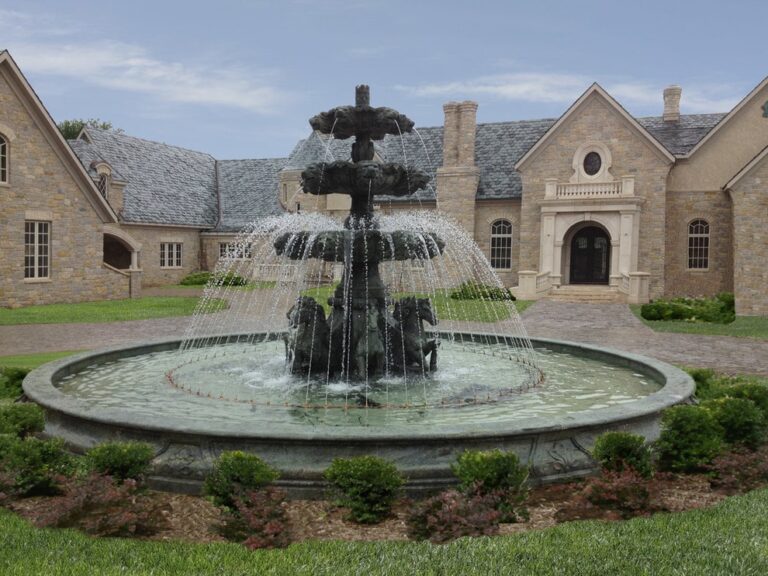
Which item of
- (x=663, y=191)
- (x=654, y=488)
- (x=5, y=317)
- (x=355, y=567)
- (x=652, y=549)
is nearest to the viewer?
(x=355, y=567)

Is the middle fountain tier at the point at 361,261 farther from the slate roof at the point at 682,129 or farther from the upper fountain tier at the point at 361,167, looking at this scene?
the slate roof at the point at 682,129

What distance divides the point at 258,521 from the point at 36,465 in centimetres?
256

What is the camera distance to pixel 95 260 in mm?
31594

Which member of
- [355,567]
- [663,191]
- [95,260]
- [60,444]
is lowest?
[355,567]

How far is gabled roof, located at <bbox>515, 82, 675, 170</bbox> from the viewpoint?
35.0 meters

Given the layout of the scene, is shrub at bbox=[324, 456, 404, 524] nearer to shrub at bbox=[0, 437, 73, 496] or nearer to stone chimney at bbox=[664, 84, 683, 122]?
shrub at bbox=[0, 437, 73, 496]

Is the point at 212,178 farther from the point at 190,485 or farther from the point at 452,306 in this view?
the point at 190,485

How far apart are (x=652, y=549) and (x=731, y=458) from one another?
2507 millimetres

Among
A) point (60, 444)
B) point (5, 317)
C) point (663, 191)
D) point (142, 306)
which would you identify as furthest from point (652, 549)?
point (663, 191)

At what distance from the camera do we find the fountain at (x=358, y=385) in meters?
6.91

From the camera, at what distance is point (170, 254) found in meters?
42.5

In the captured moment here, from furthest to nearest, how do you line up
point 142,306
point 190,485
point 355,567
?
point 142,306, point 190,485, point 355,567

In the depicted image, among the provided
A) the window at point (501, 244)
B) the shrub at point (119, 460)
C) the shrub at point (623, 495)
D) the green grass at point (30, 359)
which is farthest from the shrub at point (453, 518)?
the window at point (501, 244)

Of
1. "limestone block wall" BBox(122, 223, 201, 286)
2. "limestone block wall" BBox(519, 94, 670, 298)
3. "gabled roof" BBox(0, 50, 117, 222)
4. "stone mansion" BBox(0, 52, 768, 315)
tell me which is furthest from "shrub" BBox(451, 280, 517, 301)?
"limestone block wall" BBox(122, 223, 201, 286)
